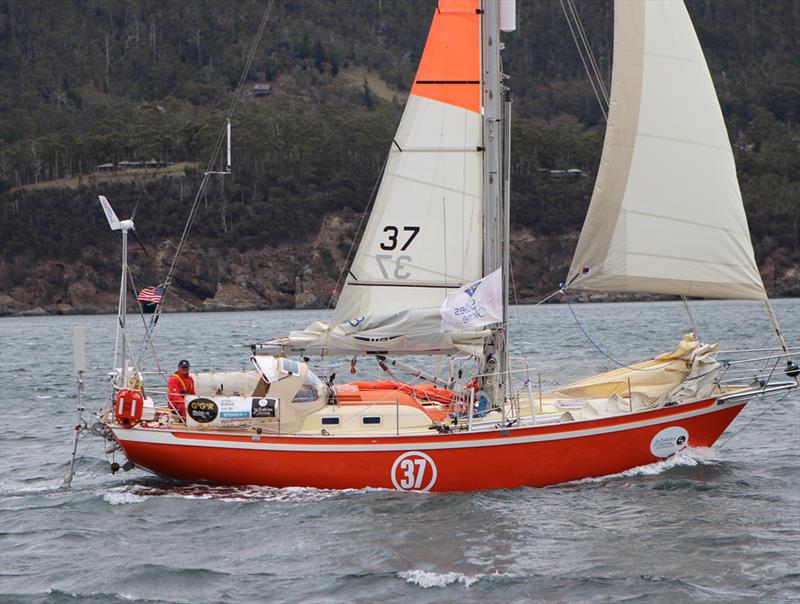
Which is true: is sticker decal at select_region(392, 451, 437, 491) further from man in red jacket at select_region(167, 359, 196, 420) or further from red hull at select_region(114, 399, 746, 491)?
man in red jacket at select_region(167, 359, 196, 420)

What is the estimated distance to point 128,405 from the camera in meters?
16.0

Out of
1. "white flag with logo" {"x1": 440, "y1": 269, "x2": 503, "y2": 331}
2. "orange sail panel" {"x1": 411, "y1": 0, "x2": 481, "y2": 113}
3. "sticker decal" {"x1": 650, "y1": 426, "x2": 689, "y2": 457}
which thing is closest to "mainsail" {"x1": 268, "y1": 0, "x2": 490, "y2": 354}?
"orange sail panel" {"x1": 411, "y1": 0, "x2": 481, "y2": 113}

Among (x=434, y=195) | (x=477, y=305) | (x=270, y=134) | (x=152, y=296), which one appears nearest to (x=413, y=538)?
(x=477, y=305)

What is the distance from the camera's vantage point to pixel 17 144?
4811 inches

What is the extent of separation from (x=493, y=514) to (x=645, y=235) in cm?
411

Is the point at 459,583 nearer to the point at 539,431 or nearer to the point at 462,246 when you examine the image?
the point at 539,431

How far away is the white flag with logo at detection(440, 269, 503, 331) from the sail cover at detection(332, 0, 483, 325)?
2.45ft

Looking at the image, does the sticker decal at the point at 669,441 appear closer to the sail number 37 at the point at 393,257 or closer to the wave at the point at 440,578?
the sail number 37 at the point at 393,257

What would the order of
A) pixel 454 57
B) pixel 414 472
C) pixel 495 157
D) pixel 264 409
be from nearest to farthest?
1. pixel 414 472
2. pixel 264 409
3. pixel 495 157
4. pixel 454 57

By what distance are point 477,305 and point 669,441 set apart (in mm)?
3227

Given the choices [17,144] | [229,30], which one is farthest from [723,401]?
[229,30]

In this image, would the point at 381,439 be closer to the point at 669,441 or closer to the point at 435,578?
the point at 435,578

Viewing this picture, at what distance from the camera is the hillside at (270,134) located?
98.4 metres

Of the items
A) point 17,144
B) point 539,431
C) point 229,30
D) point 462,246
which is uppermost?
point 229,30
